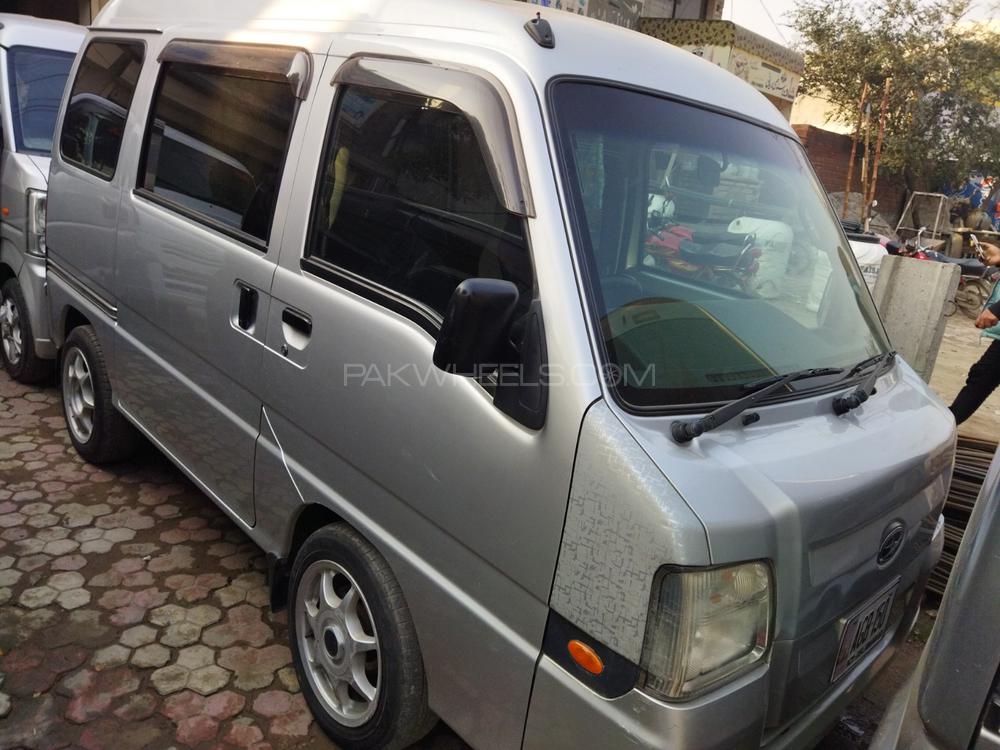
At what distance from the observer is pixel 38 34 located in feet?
17.1

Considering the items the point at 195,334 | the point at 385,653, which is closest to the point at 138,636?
the point at 195,334

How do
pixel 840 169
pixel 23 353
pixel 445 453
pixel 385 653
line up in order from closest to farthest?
pixel 445 453 → pixel 385 653 → pixel 23 353 → pixel 840 169

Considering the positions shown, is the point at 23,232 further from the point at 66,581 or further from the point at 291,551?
the point at 291,551

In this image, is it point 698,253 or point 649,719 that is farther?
point 698,253

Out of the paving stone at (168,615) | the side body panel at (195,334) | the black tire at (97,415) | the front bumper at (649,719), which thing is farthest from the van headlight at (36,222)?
the front bumper at (649,719)

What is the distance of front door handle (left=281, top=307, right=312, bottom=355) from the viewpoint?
2277 mm

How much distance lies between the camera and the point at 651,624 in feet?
4.93

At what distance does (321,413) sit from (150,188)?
5.16ft

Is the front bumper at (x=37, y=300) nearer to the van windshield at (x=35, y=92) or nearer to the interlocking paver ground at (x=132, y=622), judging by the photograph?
the interlocking paver ground at (x=132, y=622)

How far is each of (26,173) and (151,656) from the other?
3144 mm

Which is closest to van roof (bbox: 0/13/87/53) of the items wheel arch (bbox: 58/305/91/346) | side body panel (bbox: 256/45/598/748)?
wheel arch (bbox: 58/305/91/346)

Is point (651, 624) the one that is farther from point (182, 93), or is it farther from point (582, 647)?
point (182, 93)

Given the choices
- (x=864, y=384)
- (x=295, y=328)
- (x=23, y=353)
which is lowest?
(x=23, y=353)

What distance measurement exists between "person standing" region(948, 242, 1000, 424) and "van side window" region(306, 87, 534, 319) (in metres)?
4.00
